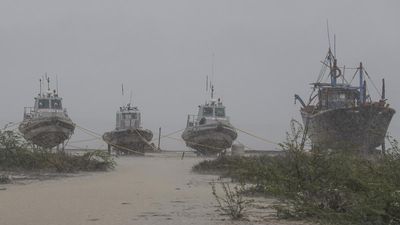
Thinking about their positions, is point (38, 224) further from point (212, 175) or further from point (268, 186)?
point (212, 175)

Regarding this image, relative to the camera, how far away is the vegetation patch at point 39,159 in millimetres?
24562

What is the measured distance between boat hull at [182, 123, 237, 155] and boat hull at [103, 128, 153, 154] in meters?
3.66

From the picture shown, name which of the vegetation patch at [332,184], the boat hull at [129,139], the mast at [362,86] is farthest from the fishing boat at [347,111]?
the vegetation patch at [332,184]

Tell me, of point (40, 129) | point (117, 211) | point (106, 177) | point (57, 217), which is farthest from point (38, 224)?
point (40, 129)

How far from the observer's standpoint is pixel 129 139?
4628 cm

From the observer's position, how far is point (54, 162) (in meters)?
24.3

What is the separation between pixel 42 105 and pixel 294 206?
35479 mm

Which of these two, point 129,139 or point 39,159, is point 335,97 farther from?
point 39,159

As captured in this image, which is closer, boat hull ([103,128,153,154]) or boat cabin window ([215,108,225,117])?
boat hull ([103,128,153,154])

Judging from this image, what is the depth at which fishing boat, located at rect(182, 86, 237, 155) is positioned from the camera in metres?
44.0

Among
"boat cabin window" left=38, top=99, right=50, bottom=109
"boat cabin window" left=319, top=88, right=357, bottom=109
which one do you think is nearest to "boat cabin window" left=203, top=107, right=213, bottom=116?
"boat cabin window" left=319, top=88, right=357, bottom=109

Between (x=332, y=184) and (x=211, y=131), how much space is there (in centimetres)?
3307

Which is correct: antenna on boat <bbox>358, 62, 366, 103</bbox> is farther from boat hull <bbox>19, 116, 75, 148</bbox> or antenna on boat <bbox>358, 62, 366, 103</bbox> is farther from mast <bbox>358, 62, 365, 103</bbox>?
boat hull <bbox>19, 116, 75, 148</bbox>

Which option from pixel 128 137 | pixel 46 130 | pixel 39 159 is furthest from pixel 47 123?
pixel 39 159
